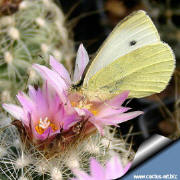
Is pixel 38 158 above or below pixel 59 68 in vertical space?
below

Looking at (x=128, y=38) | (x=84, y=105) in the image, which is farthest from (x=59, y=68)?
(x=128, y=38)

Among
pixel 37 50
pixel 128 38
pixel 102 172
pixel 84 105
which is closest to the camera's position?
pixel 102 172

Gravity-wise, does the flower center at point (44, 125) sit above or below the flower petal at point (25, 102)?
below

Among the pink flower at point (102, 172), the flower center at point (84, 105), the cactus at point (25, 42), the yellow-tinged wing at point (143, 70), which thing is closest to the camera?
the pink flower at point (102, 172)

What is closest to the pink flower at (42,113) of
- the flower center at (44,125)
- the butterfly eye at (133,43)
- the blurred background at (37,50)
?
the flower center at (44,125)

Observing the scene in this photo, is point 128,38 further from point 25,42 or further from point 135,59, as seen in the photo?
point 25,42

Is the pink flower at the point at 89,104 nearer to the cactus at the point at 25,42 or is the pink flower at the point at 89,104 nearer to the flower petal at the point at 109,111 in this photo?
the flower petal at the point at 109,111
